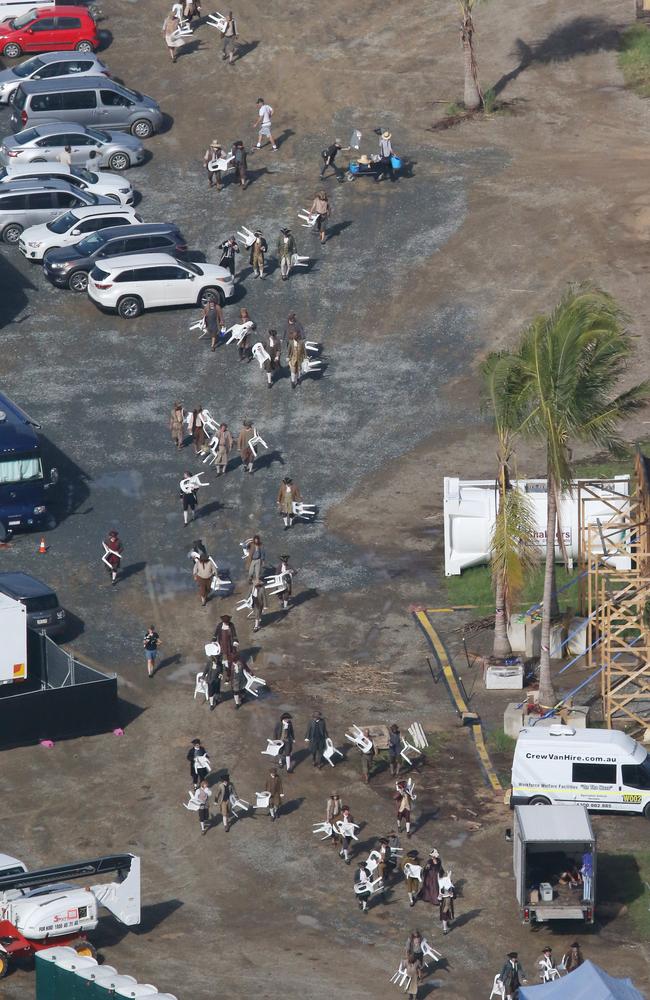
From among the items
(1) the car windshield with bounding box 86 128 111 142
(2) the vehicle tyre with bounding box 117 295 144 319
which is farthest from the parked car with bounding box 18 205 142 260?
(1) the car windshield with bounding box 86 128 111 142

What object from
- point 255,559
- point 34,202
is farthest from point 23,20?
point 255,559

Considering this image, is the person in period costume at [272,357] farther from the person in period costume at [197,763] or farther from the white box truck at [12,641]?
the person in period costume at [197,763]

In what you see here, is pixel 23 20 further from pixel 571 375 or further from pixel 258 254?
pixel 571 375

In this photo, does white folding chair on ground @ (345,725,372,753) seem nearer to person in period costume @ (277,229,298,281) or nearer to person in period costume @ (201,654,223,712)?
person in period costume @ (201,654,223,712)

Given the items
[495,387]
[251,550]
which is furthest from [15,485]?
[495,387]

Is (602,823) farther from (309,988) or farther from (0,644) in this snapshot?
(0,644)

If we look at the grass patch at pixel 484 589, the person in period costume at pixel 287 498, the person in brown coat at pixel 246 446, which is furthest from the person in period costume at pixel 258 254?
the grass patch at pixel 484 589

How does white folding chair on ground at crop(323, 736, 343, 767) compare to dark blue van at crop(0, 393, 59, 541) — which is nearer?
white folding chair on ground at crop(323, 736, 343, 767)

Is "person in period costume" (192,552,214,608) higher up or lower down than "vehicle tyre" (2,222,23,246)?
lower down
